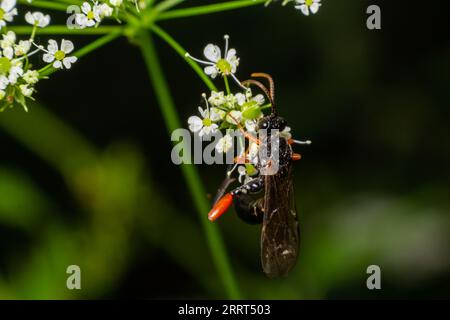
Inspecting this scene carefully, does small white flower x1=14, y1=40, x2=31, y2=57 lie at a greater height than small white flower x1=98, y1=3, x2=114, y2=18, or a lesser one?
lesser

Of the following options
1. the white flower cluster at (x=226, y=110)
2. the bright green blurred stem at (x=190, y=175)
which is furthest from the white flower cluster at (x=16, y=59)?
the white flower cluster at (x=226, y=110)

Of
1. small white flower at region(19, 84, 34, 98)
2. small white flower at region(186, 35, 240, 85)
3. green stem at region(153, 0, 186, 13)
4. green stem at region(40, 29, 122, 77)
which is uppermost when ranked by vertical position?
green stem at region(153, 0, 186, 13)

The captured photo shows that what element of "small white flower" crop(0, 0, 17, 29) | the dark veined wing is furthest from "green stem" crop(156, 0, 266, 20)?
the dark veined wing

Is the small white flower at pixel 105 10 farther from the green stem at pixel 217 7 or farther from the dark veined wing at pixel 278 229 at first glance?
the dark veined wing at pixel 278 229

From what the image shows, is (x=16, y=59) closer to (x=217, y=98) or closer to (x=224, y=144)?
(x=217, y=98)

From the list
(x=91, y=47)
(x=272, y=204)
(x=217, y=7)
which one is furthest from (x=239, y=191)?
(x=91, y=47)

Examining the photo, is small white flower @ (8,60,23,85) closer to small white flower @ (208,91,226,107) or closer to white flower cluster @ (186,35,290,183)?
white flower cluster @ (186,35,290,183)

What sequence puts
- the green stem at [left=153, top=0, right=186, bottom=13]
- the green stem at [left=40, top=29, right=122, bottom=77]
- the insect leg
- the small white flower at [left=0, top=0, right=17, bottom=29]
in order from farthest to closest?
1. the insect leg
2. the green stem at [left=153, top=0, right=186, bottom=13]
3. the green stem at [left=40, top=29, right=122, bottom=77]
4. the small white flower at [left=0, top=0, right=17, bottom=29]
